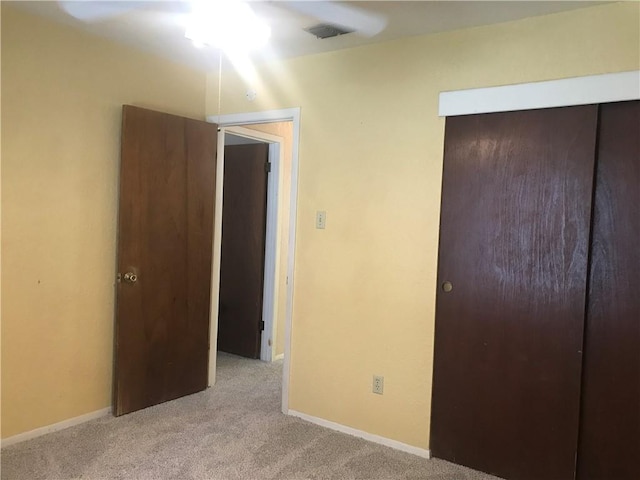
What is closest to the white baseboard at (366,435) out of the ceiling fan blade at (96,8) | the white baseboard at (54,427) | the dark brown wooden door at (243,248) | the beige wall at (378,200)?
the beige wall at (378,200)

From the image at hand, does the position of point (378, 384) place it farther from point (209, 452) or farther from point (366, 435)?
point (209, 452)

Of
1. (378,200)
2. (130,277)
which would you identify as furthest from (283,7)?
(130,277)

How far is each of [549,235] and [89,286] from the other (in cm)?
252

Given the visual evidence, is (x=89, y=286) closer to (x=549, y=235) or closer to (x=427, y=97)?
(x=427, y=97)

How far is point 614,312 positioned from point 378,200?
1269 millimetres

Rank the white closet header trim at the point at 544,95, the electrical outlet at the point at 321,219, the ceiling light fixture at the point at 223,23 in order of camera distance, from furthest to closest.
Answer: the electrical outlet at the point at 321,219, the ceiling light fixture at the point at 223,23, the white closet header trim at the point at 544,95

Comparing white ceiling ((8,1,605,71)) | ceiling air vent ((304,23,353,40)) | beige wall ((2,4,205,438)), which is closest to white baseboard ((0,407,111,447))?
beige wall ((2,4,205,438))

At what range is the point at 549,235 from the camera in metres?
2.39

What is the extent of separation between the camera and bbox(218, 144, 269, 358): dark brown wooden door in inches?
174

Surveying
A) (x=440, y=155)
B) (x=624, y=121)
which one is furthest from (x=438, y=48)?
(x=624, y=121)

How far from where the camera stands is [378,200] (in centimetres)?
287

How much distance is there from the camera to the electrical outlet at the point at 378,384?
289cm

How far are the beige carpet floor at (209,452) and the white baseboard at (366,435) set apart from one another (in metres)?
0.04

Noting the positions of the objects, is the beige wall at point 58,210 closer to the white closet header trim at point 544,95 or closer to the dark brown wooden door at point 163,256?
the dark brown wooden door at point 163,256
